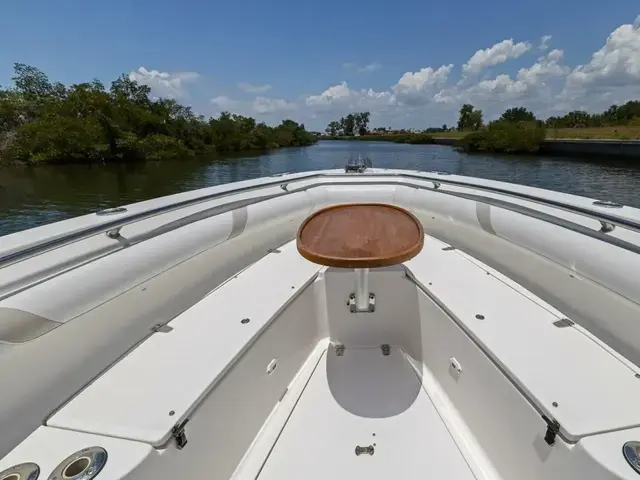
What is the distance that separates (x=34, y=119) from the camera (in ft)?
60.5

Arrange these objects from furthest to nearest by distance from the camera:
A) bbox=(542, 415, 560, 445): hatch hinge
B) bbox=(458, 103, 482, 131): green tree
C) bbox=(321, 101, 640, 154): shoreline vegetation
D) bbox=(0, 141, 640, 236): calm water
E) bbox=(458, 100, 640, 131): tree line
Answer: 1. bbox=(458, 103, 482, 131): green tree
2. bbox=(458, 100, 640, 131): tree line
3. bbox=(321, 101, 640, 154): shoreline vegetation
4. bbox=(0, 141, 640, 236): calm water
5. bbox=(542, 415, 560, 445): hatch hinge

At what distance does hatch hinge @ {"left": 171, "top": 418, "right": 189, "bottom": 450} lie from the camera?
0.73 metres

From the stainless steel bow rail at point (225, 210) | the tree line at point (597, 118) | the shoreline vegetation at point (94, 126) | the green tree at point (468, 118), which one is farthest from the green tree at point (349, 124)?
the stainless steel bow rail at point (225, 210)

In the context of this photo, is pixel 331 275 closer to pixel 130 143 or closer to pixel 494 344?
pixel 494 344

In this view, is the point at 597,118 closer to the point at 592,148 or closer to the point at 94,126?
the point at 592,148

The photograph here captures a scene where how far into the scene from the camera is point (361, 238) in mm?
1141

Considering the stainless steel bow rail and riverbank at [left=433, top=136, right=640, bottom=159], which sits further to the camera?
riverbank at [left=433, top=136, right=640, bottom=159]

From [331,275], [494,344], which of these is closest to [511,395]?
[494,344]

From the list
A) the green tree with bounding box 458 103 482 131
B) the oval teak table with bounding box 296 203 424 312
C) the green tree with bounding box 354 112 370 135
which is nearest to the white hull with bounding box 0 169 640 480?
the oval teak table with bounding box 296 203 424 312

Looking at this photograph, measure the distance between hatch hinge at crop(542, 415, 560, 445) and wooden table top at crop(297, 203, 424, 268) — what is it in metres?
0.52

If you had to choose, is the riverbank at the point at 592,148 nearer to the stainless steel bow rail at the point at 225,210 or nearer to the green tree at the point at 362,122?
the stainless steel bow rail at the point at 225,210

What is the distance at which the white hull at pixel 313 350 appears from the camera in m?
0.78

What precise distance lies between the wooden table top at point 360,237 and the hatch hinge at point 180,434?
1.83 ft

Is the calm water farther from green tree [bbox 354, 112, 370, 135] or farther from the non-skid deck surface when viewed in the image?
green tree [bbox 354, 112, 370, 135]
